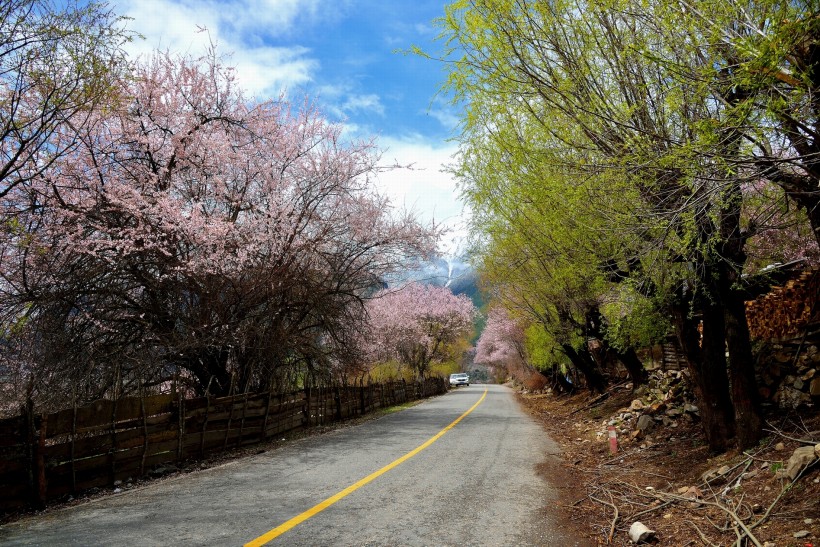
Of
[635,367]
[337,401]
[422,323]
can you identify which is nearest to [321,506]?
[635,367]

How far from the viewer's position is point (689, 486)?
6223 mm

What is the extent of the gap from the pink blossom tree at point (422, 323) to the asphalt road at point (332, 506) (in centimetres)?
2444

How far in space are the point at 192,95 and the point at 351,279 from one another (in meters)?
6.44

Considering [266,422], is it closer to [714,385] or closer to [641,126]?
[714,385]

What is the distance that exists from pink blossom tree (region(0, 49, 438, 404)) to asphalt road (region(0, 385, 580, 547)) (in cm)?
355

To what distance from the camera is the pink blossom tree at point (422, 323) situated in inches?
1399

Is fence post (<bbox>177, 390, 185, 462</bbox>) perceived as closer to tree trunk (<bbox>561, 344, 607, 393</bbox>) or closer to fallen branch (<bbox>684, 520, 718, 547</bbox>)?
fallen branch (<bbox>684, 520, 718, 547</bbox>)

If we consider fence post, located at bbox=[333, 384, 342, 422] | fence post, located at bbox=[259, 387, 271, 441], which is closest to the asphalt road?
fence post, located at bbox=[259, 387, 271, 441]

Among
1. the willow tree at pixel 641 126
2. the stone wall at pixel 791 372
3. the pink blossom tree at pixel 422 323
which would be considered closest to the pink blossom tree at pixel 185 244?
the willow tree at pixel 641 126

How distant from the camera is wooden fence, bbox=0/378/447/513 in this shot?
6.38 m

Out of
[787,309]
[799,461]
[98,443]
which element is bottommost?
[799,461]

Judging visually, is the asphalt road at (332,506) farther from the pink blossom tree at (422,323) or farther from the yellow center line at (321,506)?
the pink blossom tree at (422,323)

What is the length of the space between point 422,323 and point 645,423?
105 feet

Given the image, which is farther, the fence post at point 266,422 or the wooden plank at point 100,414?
the fence post at point 266,422
